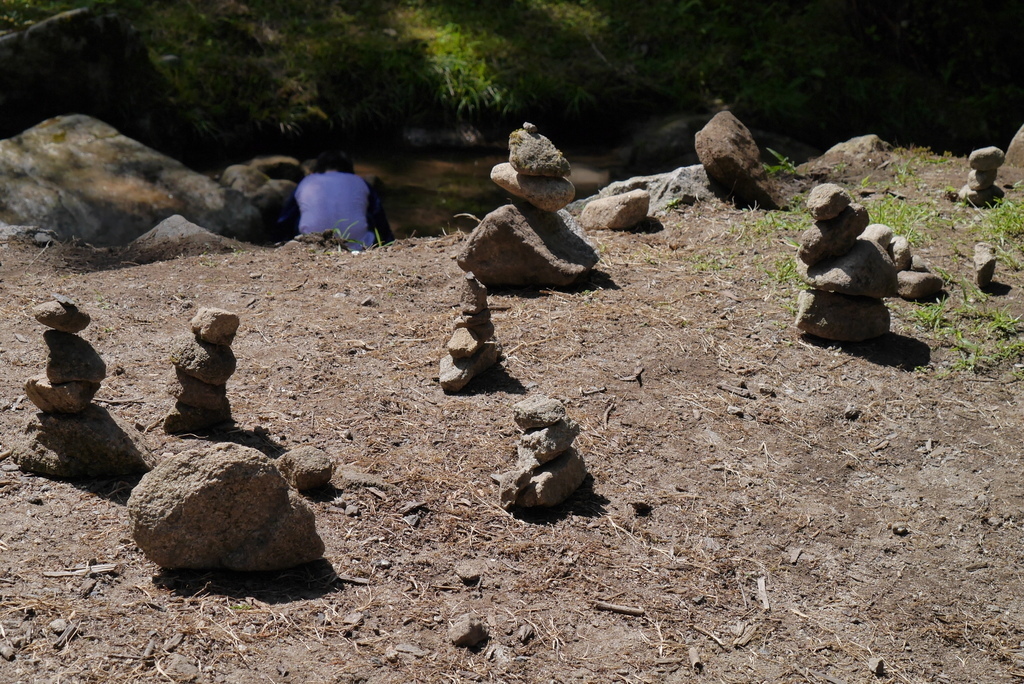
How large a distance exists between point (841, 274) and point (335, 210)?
14.3 feet

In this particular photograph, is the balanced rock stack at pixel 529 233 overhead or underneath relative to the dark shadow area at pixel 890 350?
overhead

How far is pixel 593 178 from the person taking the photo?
32.7ft

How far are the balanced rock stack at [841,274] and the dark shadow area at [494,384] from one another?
5.03 ft

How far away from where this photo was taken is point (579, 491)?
3645 mm

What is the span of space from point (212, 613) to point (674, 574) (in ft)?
4.98

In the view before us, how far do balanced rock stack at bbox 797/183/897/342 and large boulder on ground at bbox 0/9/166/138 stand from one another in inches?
286

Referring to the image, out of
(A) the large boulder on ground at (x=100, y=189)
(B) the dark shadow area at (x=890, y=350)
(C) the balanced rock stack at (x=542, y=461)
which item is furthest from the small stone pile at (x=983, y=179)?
(A) the large boulder on ground at (x=100, y=189)

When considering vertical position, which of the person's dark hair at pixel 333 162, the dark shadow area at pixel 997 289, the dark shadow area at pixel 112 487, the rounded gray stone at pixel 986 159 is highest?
the rounded gray stone at pixel 986 159

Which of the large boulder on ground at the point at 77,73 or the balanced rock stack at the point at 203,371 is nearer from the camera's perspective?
the balanced rock stack at the point at 203,371

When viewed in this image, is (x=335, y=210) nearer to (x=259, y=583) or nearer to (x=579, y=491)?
(x=579, y=491)

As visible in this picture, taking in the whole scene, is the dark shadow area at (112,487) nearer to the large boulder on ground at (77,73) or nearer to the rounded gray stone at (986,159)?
the rounded gray stone at (986,159)

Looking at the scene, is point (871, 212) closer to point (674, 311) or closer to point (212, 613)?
point (674, 311)

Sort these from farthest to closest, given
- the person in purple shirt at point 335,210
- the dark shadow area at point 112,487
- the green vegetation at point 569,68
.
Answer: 1. the green vegetation at point 569,68
2. the person in purple shirt at point 335,210
3. the dark shadow area at point 112,487

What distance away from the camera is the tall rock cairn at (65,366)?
10.4 ft
